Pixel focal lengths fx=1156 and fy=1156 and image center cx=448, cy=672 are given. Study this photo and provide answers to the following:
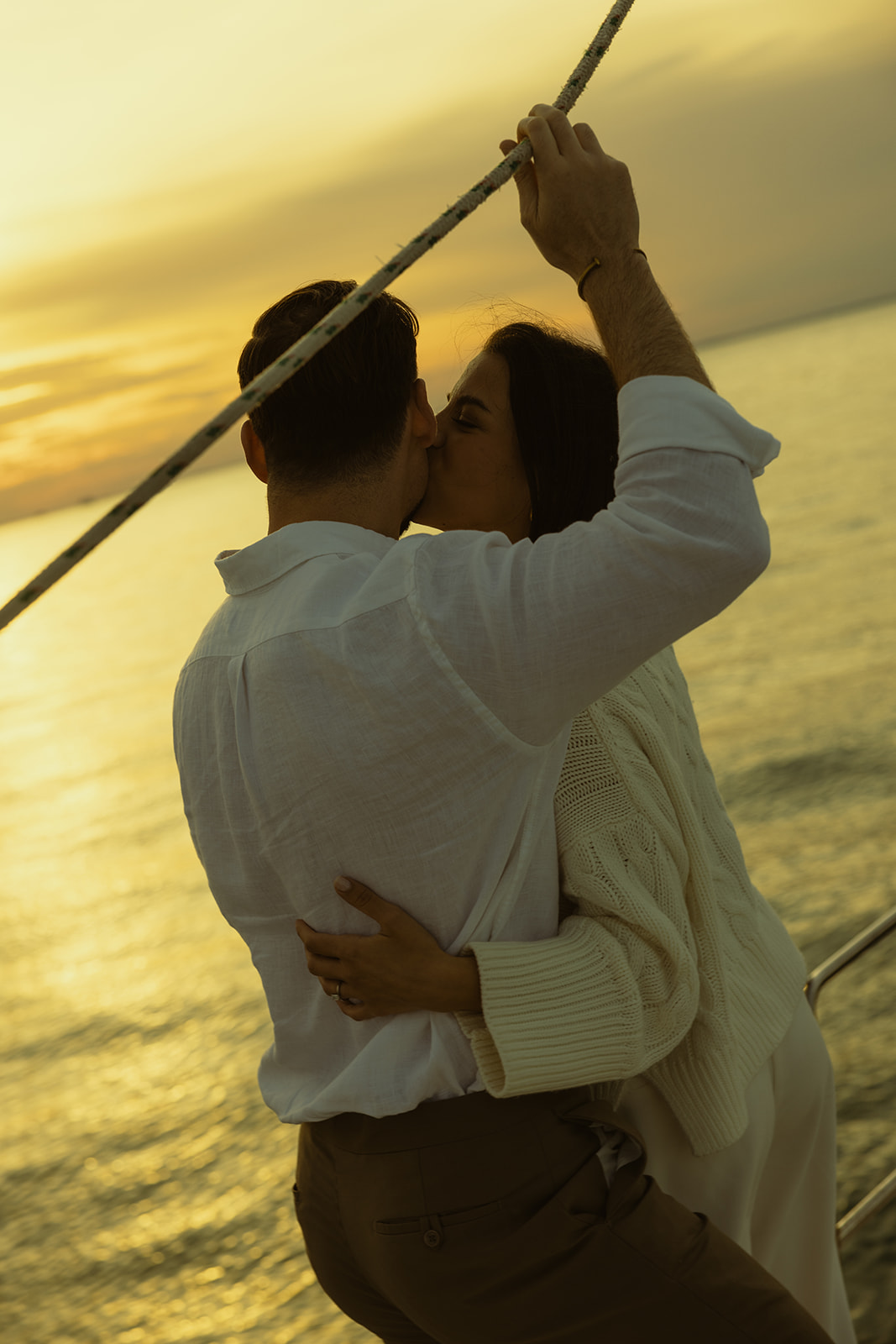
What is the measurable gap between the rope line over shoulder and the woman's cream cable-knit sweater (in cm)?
65

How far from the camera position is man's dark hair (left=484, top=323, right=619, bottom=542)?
6.32 feet

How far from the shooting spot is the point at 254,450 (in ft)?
4.99

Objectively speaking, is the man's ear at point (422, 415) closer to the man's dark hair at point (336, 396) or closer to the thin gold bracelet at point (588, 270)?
the man's dark hair at point (336, 396)

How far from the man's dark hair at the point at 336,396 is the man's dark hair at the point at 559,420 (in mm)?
476

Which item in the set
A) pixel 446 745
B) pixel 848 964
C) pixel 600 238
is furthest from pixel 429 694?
pixel 848 964

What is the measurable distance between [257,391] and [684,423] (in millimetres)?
434

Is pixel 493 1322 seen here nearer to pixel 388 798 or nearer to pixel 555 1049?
pixel 555 1049

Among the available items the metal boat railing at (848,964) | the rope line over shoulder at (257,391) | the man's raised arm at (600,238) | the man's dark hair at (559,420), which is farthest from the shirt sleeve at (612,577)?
the metal boat railing at (848,964)

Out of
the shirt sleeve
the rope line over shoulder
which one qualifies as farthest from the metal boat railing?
the rope line over shoulder

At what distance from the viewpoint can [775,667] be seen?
44.8ft

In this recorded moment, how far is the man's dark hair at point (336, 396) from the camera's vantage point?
1.36 meters

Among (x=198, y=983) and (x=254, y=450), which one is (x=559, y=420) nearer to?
(x=254, y=450)

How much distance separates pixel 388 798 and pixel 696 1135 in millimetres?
835

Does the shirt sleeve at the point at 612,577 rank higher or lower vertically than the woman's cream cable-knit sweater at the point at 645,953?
higher
